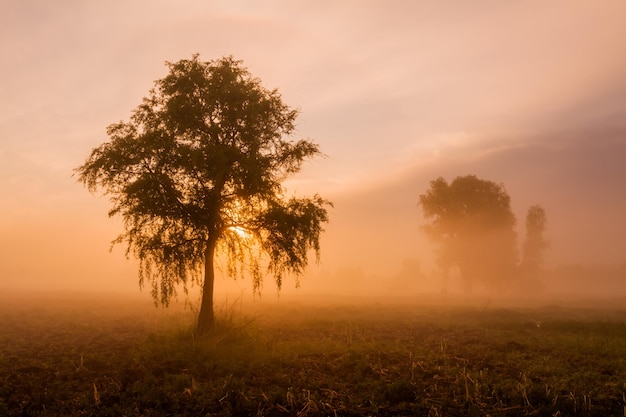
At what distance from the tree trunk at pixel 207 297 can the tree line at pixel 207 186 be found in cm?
5

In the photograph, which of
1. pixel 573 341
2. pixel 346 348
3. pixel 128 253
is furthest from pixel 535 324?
pixel 128 253

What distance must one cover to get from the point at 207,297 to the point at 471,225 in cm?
6345

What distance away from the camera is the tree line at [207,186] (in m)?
20.5

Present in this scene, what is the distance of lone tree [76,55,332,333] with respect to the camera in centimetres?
2045

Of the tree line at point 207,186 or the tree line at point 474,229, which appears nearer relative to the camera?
the tree line at point 207,186

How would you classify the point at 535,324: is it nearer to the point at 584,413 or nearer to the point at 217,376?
the point at 584,413

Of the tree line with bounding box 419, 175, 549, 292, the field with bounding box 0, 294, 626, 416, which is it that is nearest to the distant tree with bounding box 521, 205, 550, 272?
the tree line with bounding box 419, 175, 549, 292

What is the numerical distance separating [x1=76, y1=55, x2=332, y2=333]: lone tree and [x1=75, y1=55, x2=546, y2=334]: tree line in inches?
2.1

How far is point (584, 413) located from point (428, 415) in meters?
4.35

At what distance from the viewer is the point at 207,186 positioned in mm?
21672

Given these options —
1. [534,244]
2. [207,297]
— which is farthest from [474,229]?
[207,297]

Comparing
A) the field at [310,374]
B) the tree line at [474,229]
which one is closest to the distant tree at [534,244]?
the tree line at [474,229]

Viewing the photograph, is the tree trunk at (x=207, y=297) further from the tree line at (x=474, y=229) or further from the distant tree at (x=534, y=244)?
the distant tree at (x=534, y=244)

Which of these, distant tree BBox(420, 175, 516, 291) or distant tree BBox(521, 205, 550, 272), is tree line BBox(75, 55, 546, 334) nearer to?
distant tree BBox(420, 175, 516, 291)
